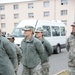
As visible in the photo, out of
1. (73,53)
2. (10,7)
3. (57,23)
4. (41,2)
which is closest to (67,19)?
(41,2)

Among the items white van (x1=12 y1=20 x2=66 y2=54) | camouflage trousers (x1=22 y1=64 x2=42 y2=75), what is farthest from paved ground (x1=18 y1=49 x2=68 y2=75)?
camouflage trousers (x1=22 y1=64 x2=42 y2=75)

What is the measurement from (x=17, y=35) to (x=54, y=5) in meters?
42.8

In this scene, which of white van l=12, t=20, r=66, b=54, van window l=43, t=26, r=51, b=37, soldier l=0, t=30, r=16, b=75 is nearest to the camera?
soldier l=0, t=30, r=16, b=75

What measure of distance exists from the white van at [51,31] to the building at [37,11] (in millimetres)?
35760

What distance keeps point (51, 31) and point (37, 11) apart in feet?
139

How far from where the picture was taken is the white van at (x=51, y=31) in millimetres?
19891

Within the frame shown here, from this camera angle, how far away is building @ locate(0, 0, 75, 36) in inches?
2388

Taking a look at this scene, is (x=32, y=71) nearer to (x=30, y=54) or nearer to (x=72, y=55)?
(x=30, y=54)

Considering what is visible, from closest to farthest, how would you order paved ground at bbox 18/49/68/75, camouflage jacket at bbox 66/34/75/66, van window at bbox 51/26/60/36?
camouflage jacket at bbox 66/34/75/66
paved ground at bbox 18/49/68/75
van window at bbox 51/26/60/36

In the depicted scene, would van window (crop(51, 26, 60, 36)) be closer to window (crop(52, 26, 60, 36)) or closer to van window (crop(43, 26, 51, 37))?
window (crop(52, 26, 60, 36))

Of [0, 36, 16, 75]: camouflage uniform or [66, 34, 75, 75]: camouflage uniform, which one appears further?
[66, 34, 75, 75]: camouflage uniform

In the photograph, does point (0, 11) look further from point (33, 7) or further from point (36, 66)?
point (36, 66)

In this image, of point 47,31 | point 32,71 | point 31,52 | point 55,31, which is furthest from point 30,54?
point 55,31

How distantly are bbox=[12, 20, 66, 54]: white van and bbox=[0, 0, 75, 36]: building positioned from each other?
117ft
